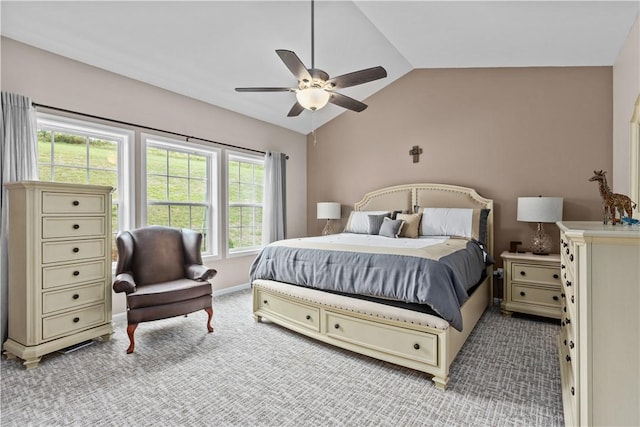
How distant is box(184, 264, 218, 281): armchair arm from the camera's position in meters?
3.04

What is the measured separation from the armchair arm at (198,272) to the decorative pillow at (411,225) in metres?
2.25

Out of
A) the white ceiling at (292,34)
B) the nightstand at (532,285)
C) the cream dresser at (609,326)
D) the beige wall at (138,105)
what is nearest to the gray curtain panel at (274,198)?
the beige wall at (138,105)

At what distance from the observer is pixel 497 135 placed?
3967 millimetres

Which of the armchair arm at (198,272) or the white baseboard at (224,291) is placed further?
the white baseboard at (224,291)

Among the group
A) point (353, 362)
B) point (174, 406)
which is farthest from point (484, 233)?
point (174, 406)

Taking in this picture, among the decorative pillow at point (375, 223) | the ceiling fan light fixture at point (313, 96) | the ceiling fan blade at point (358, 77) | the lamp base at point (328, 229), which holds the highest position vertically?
the ceiling fan blade at point (358, 77)

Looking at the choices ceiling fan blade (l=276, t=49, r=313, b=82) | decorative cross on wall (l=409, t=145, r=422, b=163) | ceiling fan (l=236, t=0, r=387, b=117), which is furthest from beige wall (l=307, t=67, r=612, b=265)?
ceiling fan blade (l=276, t=49, r=313, b=82)

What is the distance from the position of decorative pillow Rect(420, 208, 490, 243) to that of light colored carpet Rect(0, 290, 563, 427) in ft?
3.96

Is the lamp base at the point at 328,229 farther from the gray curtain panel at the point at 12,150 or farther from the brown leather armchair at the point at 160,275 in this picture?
the gray curtain panel at the point at 12,150

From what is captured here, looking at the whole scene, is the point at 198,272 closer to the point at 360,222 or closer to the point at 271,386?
the point at 271,386

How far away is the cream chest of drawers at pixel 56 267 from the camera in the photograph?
2389 millimetres

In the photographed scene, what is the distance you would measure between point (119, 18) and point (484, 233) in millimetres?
4248

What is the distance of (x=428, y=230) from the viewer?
13.0 feet

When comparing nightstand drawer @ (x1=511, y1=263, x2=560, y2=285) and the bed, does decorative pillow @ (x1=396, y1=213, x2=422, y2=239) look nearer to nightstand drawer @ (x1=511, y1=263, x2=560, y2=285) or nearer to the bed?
the bed
